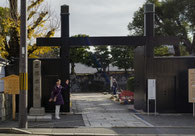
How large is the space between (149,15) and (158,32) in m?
16.9

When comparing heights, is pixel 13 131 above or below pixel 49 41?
below

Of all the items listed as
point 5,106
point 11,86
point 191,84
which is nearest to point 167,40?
point 191,84

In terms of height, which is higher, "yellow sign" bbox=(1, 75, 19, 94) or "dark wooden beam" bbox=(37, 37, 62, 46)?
"dark wooden beam" bbox=(37, 37, 62, 46)

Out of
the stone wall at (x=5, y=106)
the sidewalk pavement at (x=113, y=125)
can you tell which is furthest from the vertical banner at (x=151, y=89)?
the stone wall at (x=5, y=106)

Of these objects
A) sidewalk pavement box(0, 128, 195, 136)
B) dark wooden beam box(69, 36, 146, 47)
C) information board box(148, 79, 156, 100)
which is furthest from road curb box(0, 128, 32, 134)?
information board box(148, 79, 156, 100)

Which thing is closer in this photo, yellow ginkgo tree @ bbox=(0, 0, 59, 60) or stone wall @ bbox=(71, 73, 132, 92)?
yellow ginkgo tree @ bbox=(0, 0, 59, 60)

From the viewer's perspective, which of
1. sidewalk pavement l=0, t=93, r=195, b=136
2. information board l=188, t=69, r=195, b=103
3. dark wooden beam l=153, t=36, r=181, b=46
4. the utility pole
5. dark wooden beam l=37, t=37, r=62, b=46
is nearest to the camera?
sidewalk pavement l=0, t=93, r=195, b=136

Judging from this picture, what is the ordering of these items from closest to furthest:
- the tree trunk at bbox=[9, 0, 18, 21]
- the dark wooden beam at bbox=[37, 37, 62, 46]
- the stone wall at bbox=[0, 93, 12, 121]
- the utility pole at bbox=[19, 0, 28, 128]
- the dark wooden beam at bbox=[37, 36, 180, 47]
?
the utility pole at bbox=[19, 0, 28, 128]
the stone wall at bbox=[0, 93, 12, 121]
the dark wooden beam at bbox=[37, 37, 62, 46]
the dark wooden beam at bbox=[37, 36, 180, 47]
the tree trunk at bbox=[9, 0, 18, 21]

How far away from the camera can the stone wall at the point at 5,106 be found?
37.9 feet

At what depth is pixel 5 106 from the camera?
12.0 metres

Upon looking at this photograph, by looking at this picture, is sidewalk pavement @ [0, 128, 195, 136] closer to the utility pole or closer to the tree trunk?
the utility pole

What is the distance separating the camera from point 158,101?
1420 cm

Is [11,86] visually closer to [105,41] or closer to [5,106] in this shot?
[5,106]

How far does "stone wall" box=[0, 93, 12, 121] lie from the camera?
11.6 meters
